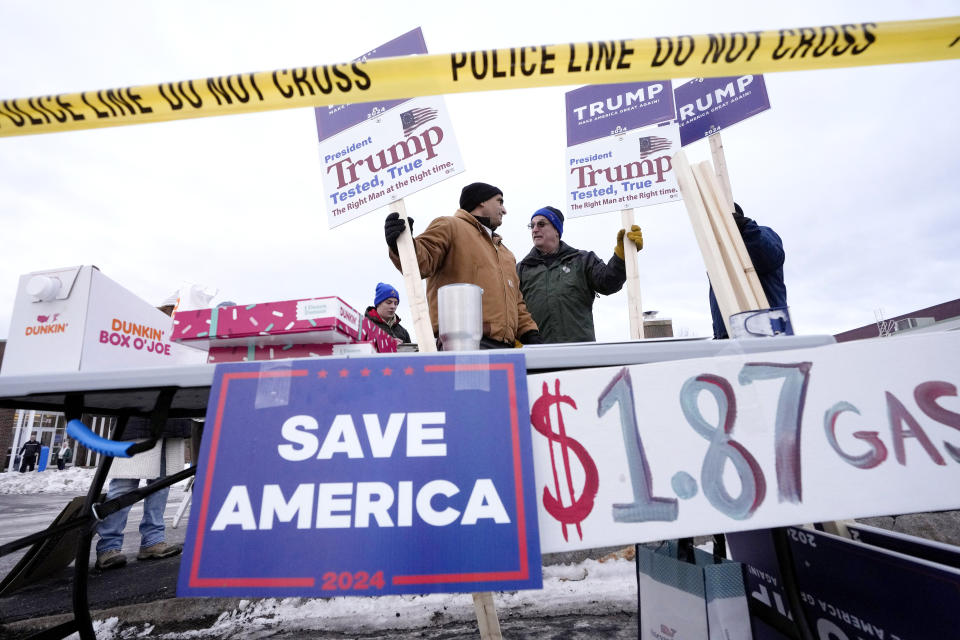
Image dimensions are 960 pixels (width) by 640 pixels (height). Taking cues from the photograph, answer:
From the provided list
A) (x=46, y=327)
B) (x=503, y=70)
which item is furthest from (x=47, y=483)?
(x=503, y=70)

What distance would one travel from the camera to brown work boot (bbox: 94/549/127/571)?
3.24 metres

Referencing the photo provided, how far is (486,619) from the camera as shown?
5.03ft

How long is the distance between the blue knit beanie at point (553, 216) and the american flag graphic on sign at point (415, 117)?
1.41 m

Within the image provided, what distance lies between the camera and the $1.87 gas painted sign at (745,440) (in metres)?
0.83

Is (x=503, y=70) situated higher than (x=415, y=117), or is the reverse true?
(x=415, y=117)

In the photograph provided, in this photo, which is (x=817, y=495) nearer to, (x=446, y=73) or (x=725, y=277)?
(x=725, y=277)

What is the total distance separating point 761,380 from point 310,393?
35.5 inches

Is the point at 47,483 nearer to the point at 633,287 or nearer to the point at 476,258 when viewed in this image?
the point at 476,258

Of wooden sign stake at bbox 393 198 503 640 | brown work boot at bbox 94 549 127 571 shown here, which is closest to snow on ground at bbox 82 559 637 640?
wooden sign stake at bbox 393 198 503 640

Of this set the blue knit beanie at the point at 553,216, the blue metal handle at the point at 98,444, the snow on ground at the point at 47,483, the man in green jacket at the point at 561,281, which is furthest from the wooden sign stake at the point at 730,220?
the snow on ground at the point at 47,483

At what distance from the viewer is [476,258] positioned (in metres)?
2.62

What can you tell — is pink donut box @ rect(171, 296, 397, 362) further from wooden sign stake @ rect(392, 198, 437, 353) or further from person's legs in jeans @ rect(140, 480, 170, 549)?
person's legs in jeans @ rect(140, 480, 170, 549)

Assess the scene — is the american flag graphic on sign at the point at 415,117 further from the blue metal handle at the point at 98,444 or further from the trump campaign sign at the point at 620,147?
the blue metal handle at the point at 98,444

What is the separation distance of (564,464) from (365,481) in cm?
37
